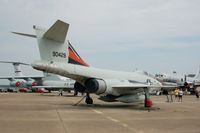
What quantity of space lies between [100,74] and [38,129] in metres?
10.4

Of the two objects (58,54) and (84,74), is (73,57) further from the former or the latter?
(58,54)

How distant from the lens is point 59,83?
49.2 metres

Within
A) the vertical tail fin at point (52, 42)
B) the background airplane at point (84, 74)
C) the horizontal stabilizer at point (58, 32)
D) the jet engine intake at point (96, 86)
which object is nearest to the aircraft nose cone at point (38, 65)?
the background airplane at point (84, 74)

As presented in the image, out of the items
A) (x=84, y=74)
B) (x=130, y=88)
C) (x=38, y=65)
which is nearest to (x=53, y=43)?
(x=38, y=65)

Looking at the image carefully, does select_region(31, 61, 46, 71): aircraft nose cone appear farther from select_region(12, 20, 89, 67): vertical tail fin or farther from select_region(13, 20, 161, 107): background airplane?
select_region(12, 20, 89, 67): vertical tail fin

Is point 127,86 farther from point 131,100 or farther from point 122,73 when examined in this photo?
point 122,73

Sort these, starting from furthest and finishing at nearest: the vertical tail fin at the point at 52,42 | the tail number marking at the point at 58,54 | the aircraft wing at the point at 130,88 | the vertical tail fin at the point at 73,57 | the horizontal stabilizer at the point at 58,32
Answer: the aircraft wing at the point at 130,88 < the vertical tail fin at the point at 73,57 < the tail number marking at the point at 58,54 < the vertical tail fin at the point at 52,42 < the horizontal stabilizer at the point at 58,32

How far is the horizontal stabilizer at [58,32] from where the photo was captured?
15.5 metres

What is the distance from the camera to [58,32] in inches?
638

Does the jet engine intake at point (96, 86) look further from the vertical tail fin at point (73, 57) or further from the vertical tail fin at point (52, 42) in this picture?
the vertical tail fin at point (52, 42)

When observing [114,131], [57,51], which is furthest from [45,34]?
[114,131]

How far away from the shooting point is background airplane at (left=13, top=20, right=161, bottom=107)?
1636cm

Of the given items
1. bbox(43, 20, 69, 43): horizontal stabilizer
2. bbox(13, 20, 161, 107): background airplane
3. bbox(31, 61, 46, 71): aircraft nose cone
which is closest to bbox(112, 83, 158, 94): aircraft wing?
bbox(13, 20, 161, 107): background airplane

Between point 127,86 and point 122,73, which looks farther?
point 122,73
